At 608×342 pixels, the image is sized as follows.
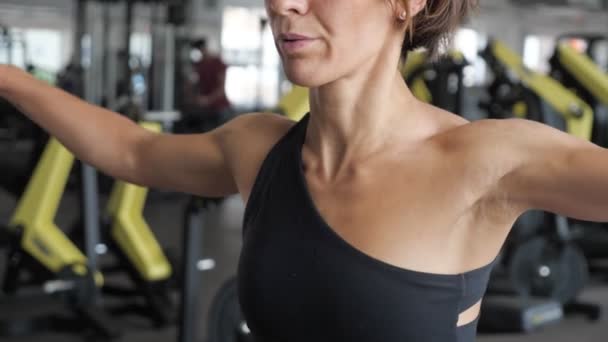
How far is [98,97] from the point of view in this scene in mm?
8484

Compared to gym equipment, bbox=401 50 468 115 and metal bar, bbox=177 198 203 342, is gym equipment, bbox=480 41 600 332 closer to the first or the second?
gym equipment, bbox=401 50 468 115

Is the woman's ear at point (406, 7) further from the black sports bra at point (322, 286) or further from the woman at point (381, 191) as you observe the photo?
the black sports bra at point (322, 286)

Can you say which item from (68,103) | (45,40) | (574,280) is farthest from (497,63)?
(45,40)

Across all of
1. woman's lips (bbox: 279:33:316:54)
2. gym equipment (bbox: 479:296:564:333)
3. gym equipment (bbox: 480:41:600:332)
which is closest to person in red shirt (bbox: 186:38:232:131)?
gym equipment (bbox: 480:41:600:332)

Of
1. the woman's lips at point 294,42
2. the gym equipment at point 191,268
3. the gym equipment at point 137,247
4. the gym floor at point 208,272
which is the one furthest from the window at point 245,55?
the woman's lips at point 294,42

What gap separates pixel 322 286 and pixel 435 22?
31 cm

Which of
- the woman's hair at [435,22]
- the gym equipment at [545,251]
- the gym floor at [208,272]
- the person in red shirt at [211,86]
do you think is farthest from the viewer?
the person in red shirt at [211,86]

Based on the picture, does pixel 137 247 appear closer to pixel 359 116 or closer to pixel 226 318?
pixel 226 318

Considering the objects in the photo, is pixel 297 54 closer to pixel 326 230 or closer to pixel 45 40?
pixel 326 230

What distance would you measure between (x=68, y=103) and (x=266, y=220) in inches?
15.8

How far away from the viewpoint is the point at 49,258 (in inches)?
139

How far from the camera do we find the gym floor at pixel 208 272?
3.72m

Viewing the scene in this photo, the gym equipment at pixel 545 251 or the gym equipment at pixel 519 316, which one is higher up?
the gym equipment at pixel 545 251

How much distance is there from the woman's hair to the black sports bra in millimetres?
185
